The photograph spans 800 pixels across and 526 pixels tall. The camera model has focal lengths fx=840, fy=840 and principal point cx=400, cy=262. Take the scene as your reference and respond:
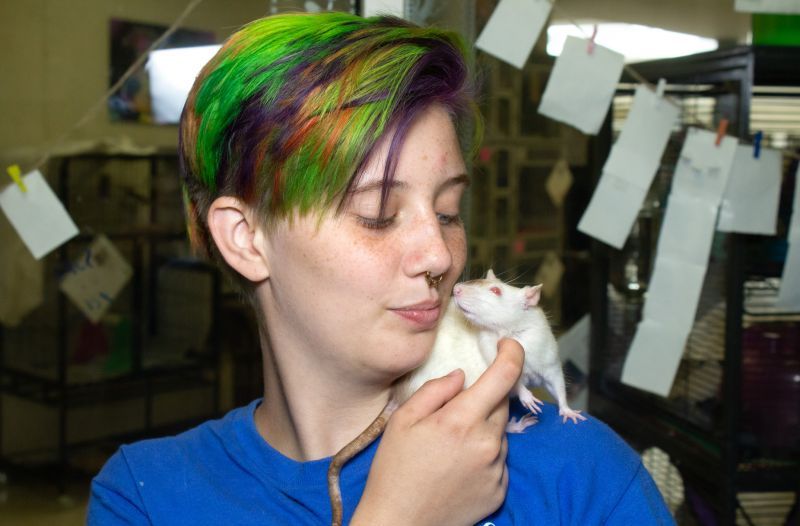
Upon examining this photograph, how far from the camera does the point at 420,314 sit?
82cm

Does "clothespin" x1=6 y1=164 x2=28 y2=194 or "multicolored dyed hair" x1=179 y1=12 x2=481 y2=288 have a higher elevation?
"multicolored dyed hair" x1=179 y1=12 x2=481 y2=288

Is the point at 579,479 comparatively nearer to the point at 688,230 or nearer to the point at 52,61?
the point at 688,230

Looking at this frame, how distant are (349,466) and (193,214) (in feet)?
1.15

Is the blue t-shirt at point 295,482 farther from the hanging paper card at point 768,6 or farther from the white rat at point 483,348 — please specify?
the hanging paper card at point 768,6

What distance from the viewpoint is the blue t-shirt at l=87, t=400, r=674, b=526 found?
2.79ft

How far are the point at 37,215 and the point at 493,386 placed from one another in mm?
1123

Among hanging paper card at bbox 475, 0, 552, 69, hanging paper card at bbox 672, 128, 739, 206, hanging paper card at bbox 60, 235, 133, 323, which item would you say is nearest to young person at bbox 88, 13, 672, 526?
hanging paper card at bbox 475, 0, 552, 69

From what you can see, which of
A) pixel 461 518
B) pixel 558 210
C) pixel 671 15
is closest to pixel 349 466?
pixel 461 518

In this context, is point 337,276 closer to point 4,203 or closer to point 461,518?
point 461,518

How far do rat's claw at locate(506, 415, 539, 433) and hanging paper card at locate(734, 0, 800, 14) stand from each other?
984 mm

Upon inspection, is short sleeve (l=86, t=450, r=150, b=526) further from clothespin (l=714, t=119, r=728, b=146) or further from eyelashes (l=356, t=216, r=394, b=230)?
clothespin (l=714, t=119, r=728, b=146)

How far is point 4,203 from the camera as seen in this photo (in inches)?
61.3

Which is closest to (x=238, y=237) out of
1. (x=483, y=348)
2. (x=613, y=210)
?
(x=483, y=348)

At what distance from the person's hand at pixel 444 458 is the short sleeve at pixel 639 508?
120mm
